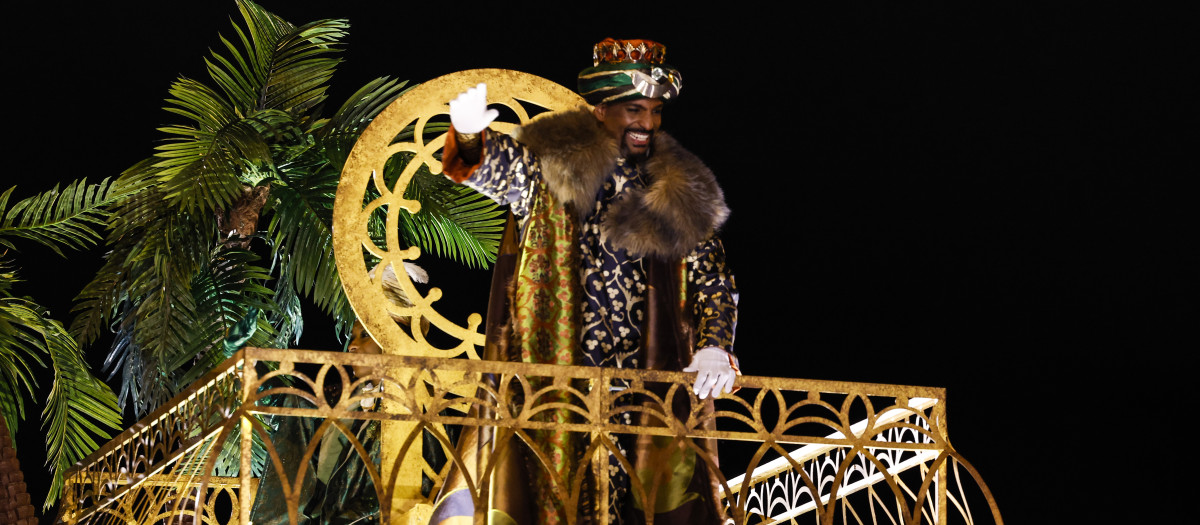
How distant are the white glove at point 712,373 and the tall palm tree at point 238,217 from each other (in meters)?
2.19

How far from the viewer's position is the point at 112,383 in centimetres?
793

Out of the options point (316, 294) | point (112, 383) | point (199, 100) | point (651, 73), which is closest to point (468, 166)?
point (651, 73)

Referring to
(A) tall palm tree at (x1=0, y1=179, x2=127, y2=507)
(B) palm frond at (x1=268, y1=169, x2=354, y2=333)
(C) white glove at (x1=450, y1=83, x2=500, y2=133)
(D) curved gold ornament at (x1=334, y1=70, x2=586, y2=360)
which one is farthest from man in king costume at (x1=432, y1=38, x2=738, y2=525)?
(A) tall palm tree at (x1=0, y1=179, x2=127, y2=507)

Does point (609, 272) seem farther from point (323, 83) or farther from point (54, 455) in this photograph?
point (54, 455)

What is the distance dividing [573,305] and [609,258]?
206mm

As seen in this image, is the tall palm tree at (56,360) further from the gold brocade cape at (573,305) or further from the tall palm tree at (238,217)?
the gold brocade cape at (573,305)

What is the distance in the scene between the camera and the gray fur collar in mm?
4121

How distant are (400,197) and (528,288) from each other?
75 centimetres

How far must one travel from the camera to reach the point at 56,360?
5.84m

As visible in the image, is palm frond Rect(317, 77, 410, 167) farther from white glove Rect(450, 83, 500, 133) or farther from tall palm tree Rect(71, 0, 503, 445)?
white glove Rect(450, 83, 500, 133)

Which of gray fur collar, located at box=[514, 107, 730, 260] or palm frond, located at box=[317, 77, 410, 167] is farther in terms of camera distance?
Result: palm frond, located at box=[317, 77, 410, 167]

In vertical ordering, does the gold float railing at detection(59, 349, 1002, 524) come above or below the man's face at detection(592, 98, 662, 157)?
below

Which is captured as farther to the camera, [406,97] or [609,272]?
[406,97]

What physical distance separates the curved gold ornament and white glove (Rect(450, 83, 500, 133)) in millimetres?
607
